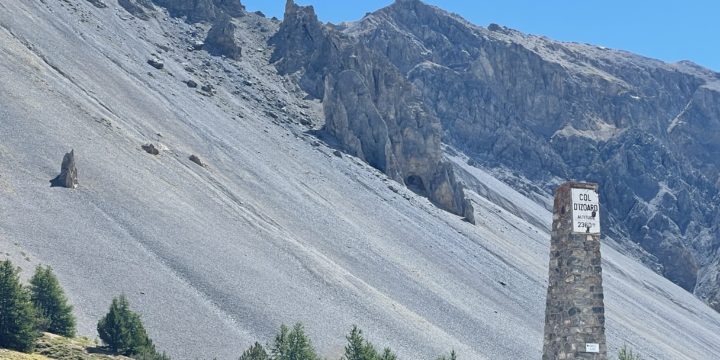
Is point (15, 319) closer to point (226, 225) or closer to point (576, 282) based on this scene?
point (576, 282)

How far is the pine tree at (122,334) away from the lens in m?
35.9

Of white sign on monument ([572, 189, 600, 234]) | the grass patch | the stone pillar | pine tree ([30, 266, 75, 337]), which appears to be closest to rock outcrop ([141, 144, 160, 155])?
pine tree ([30, 266, 75, 337])

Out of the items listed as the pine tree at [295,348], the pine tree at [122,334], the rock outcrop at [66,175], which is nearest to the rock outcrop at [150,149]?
the rock outcrop at [66,175]

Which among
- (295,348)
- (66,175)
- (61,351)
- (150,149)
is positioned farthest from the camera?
(150,149)

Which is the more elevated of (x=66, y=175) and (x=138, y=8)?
(x=138, y=8)

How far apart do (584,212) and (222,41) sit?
118 m

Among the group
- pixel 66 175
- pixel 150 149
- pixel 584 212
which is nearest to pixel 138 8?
pixel 150 149

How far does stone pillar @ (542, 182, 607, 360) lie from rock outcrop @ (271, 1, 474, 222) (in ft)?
324

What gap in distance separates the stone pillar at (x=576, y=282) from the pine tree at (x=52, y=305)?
967 inches

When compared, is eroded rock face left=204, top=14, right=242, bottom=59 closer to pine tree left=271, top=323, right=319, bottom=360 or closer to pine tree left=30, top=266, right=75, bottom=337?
pine tree left=30, top=266, right=75, bottom=337

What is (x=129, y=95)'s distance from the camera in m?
96.1

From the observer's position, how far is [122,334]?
119ft

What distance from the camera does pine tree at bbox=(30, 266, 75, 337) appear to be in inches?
1522

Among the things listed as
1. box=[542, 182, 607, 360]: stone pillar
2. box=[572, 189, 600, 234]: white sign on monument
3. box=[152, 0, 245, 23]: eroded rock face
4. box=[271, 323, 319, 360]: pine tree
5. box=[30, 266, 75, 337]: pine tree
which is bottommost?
box=[30, 266, 75, 337]: pine tree
